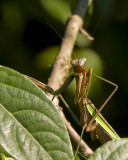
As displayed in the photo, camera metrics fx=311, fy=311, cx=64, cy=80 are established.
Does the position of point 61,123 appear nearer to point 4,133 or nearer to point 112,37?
point 4,133

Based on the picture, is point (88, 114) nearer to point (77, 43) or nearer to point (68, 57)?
point (68, 57)

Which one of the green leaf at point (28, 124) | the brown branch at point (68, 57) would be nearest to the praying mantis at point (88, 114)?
the brown branch at point (68, 57)

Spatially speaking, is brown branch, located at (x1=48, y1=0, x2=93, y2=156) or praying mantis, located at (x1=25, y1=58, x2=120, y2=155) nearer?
praying mantis, located at (x1=25, y1=58, x2=120, y2=155)

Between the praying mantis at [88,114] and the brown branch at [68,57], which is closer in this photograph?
the praying mantis at [88,114]

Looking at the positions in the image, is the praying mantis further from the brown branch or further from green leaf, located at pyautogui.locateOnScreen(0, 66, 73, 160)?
green leaf, located at pyautogui.locateOnScreen(0, 66, 73, 160)

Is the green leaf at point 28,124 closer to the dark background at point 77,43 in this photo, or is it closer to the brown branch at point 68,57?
the brown branch at point 68,57

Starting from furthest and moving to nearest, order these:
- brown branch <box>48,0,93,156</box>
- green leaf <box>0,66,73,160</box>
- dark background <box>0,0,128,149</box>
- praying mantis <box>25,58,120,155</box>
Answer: dark background <box>0,0,128,149</box>, brown branch <box>48,0,93,156</box>, praying mantis <box>25,58,120,155</box>, green leaf <box>0,66,73,160</box>

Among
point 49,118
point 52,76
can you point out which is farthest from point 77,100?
point 49,118

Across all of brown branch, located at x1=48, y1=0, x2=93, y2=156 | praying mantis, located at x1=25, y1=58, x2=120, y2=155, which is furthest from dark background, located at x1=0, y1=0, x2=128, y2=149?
praying mantis, located at x1=25, y1=58, x2=120, y2=155
